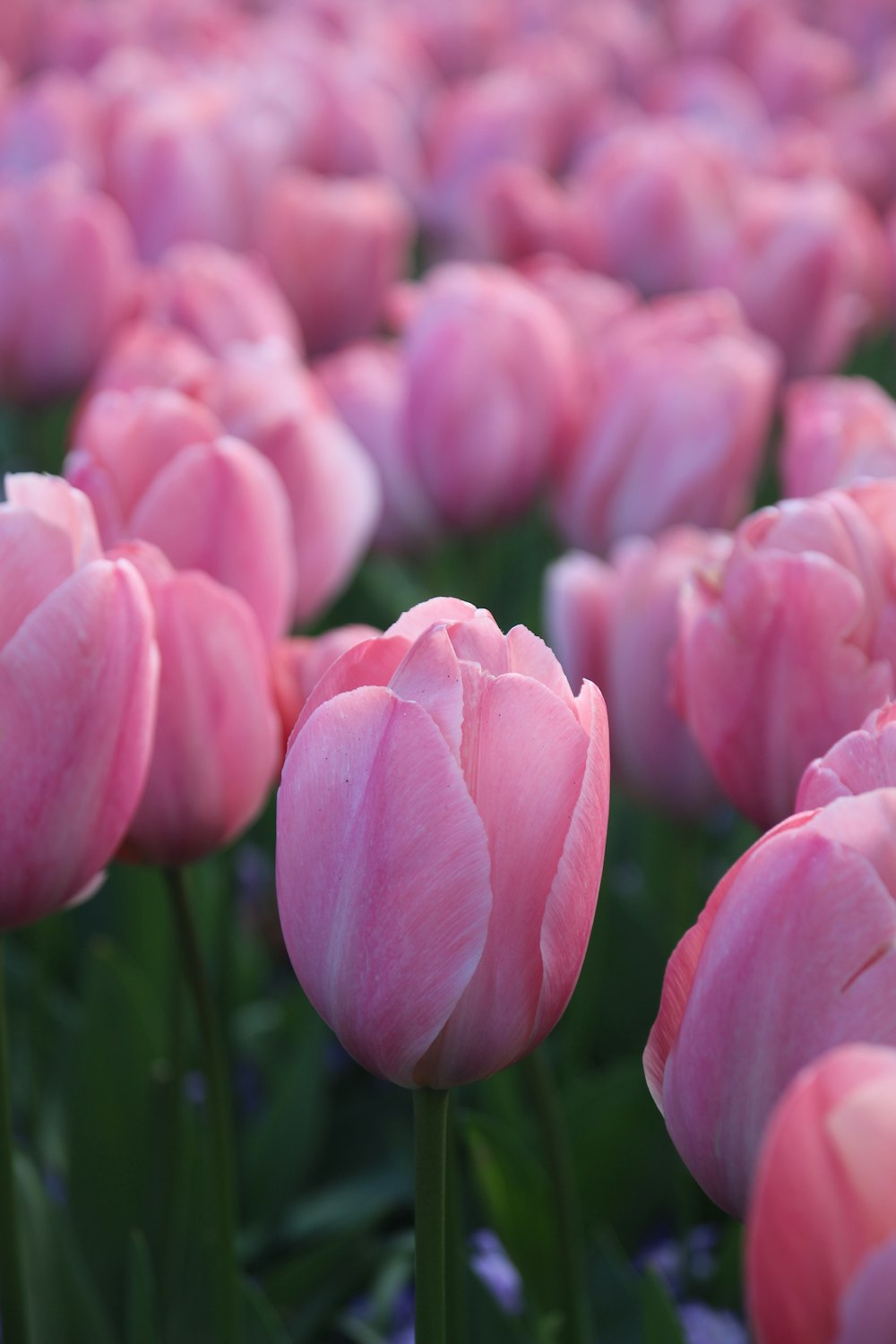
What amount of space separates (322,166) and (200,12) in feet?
4.41

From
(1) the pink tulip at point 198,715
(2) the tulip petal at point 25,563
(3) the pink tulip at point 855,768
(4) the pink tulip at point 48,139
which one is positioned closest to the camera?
(3) the pink tulip at point 855,768

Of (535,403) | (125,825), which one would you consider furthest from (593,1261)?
(535,403)

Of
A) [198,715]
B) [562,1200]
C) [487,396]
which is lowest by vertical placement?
[562,1200]

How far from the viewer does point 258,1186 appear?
1.13 meters

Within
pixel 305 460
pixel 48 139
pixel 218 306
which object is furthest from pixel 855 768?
pixel 48 139

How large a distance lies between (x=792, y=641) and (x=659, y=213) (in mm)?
1219

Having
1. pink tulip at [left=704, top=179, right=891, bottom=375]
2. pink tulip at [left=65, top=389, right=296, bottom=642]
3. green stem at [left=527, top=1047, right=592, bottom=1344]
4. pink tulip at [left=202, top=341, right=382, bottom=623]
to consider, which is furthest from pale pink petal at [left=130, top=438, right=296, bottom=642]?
pink tulip at [left=704, top=179, right=891, bottom=375]

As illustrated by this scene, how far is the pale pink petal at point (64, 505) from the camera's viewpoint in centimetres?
→ 61

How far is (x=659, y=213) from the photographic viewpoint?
A: 1.77m

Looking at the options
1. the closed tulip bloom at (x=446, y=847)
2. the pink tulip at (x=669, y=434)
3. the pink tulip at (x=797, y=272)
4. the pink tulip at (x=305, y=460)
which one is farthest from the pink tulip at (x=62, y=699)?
the pink tulip at (x=797, y=272)

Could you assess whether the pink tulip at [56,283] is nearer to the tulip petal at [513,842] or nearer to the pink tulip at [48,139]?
the pink tulip at [48,139]

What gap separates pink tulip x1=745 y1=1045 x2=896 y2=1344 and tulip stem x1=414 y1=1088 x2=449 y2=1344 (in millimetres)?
160

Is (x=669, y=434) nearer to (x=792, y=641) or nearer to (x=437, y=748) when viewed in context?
(x=792, y=641)

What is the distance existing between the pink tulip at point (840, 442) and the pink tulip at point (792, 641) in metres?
0.12
